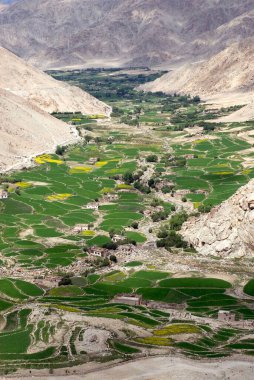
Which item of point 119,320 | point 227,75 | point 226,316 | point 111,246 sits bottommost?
point 226,316

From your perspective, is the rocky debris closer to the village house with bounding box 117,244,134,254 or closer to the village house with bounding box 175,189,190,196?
the village house with bounding box 175,189,190,196

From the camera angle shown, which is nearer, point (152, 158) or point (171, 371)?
point (171, 371)

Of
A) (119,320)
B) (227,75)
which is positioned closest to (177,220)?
(119,320)

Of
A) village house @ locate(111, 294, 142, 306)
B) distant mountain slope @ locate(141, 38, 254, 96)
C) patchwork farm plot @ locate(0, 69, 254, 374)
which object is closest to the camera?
patchwork farm plot @ locate(0, 69, 254, 374)

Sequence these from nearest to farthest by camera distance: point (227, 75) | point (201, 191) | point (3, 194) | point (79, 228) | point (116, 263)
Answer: point (116, 263) → point (79, 228) → point (3, 194) → point (201, 191) → point (227, 75)

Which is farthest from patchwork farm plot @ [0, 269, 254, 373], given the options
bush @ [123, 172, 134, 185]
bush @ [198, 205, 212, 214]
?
bush @ [123, 172, 134, 185]

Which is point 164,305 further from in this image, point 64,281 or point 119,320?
point 64,281

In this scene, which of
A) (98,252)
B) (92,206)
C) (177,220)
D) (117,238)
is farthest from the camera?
(92,206)
